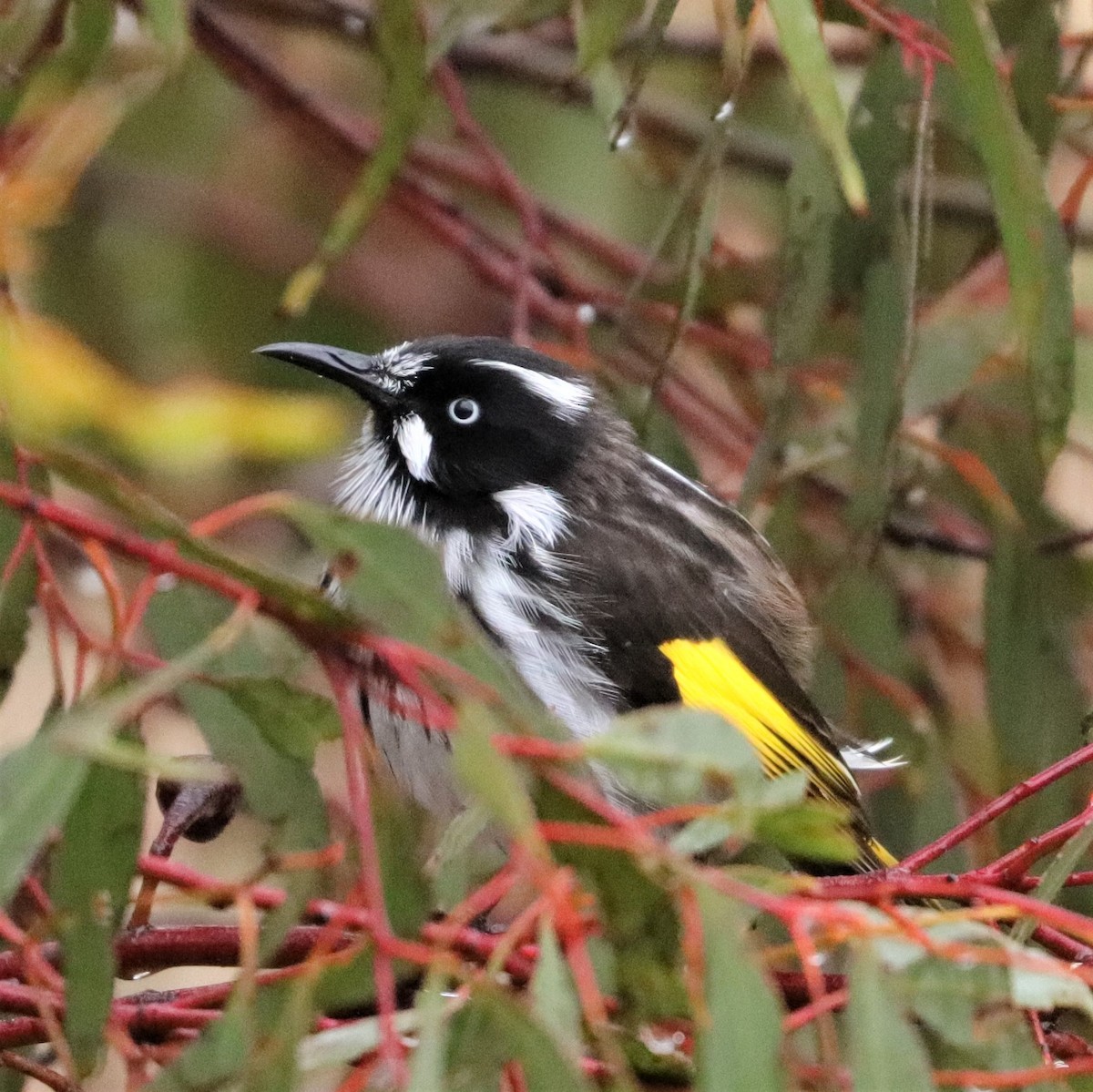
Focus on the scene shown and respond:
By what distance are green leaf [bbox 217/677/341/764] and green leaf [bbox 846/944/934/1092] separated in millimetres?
490

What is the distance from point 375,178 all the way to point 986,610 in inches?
48.5

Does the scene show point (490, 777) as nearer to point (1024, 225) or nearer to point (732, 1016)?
point (732, 1016)

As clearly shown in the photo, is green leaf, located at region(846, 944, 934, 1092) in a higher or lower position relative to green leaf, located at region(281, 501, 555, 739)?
lower

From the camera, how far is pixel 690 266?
2158 mm

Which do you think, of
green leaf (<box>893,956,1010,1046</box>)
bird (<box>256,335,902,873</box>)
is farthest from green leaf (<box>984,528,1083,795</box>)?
green leaf (<box>893,956,1010,1046</box>)

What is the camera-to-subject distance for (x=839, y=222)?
255 centimetres

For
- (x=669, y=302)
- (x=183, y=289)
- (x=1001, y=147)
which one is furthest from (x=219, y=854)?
(x=1001, y=147)

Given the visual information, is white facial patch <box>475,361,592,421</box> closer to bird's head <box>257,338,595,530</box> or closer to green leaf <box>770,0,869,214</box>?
bird's head <box>257,338,595,530</box>

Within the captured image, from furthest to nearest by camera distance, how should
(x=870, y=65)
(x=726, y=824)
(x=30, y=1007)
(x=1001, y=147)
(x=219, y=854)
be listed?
(x=219, y=854)
(x=870, y=65)
(x=1001, y=147)
(x=30, y=1007)
(x=726, y=824)

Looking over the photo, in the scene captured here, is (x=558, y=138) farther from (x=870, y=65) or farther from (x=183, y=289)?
(x=870, y=65)

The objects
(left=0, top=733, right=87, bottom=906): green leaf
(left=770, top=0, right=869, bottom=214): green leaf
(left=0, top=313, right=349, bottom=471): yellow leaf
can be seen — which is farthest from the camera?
(left=770, top=0, right=869, bottom=214): green leaf

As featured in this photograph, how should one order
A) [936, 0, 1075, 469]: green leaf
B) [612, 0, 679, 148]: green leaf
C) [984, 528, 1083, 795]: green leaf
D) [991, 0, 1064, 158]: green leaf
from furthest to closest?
[984, 528, 1083, 795]: green leaf, [991, 0, 1064, 158]: green leaf, [612, 0, 679, 148]: green leaf, [936, 0, 1075, 469]: green leaf

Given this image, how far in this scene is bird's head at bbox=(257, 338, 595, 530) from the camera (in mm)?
2471

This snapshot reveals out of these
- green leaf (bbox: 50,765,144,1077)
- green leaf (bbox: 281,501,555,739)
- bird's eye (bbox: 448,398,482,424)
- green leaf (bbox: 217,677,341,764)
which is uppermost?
green leaf (bbox: 281,501,555,739)
